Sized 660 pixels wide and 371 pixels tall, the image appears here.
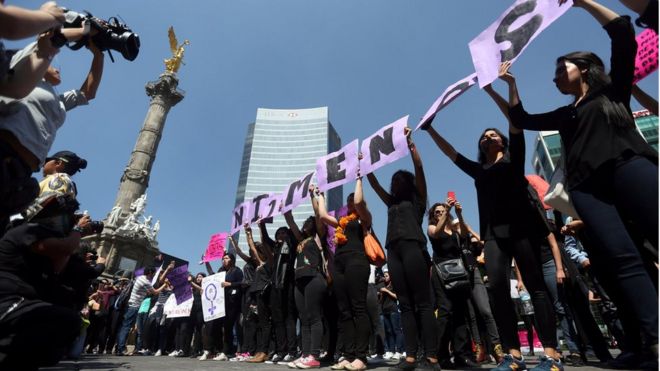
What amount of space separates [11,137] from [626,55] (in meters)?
3.46

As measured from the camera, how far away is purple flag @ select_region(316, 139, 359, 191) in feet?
17.4

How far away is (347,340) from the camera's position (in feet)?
12.7

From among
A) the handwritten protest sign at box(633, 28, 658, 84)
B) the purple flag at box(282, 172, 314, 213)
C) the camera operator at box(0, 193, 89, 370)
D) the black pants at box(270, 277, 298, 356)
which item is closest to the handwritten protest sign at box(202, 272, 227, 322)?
the black pants at box(270, 277, 298, 356)

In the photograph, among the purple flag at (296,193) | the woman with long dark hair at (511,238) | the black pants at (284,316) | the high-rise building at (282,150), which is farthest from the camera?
the high-rise building at (282,150)

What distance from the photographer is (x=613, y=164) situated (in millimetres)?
2039

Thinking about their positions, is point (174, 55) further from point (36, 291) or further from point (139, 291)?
point (36, 291)

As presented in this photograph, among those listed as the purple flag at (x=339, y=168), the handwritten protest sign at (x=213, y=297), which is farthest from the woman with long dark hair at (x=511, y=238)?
the handwritten protest sign at (x=213, y=297)

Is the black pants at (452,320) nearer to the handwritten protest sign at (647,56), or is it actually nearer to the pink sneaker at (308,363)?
the pink sneaker at (308,363)

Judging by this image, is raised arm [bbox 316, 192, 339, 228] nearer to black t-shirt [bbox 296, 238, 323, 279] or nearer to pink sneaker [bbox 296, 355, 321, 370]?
black t-shirt [bbox 296, 238, 323, 279]

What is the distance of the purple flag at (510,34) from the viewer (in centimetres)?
327

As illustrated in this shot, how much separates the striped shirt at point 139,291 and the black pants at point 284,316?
5.12 meters

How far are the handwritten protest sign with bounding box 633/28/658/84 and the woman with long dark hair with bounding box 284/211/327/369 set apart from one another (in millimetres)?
3678

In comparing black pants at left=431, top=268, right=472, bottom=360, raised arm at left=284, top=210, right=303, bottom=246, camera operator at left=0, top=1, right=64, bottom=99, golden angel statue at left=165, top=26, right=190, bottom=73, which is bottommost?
black pants at left=431, top=268, right=472, bottom=360

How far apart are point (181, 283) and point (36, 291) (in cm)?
668
